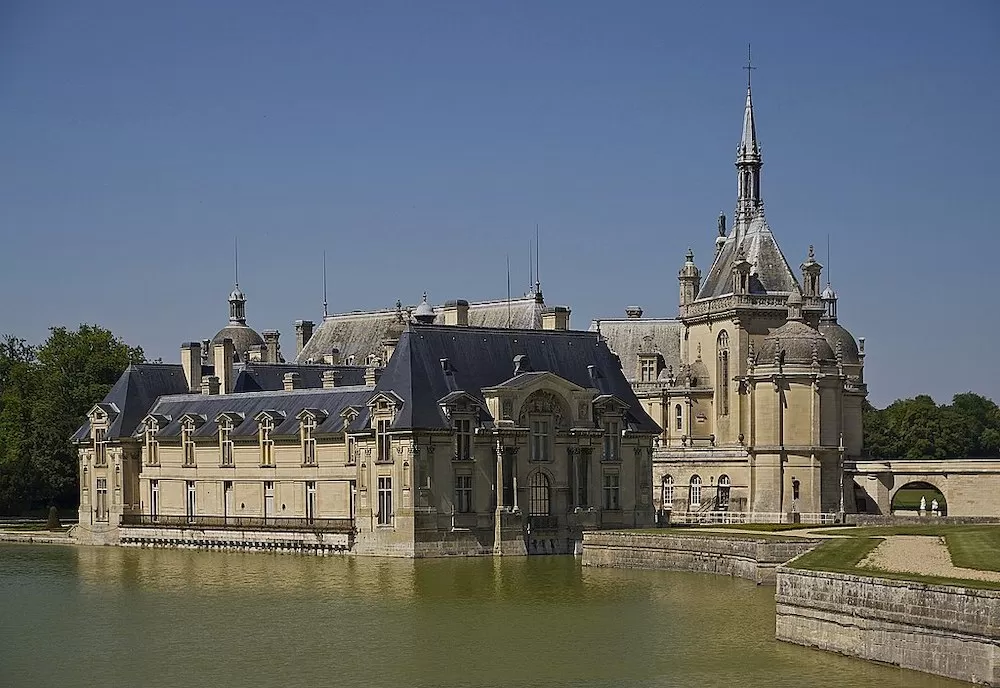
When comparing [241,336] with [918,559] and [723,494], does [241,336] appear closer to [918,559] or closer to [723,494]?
[723,494]

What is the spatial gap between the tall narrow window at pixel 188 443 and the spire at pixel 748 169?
1395 inches

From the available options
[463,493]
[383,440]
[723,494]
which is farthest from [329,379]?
[723,494]

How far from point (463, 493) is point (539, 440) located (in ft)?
13.1

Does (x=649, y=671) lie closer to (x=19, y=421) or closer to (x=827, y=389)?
(x=827, y=389)

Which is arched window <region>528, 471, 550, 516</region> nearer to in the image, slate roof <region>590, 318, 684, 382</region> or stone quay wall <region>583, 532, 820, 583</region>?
stone quay wall <region>583, 532, 820, 583</region>

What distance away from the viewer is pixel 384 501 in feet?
222

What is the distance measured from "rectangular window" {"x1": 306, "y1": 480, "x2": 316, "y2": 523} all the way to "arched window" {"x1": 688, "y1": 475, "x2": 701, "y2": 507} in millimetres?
22683

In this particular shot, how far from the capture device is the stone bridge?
81250 millimetres

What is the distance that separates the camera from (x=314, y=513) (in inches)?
2852

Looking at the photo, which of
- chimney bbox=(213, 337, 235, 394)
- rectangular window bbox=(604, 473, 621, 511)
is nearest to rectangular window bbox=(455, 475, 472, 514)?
rectangular window bbox=(604, 473, 621, 511)

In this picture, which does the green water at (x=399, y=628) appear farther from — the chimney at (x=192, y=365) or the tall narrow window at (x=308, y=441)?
the chimney at (x=192, y=365)

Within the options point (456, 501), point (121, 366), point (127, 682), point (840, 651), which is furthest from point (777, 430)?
point (127, 682)

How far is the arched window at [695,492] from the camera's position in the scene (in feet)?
291

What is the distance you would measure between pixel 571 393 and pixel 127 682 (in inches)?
1275
